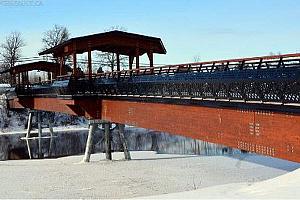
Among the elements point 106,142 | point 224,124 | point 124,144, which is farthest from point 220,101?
point 106,142

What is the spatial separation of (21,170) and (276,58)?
63.6 ft

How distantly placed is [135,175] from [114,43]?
9480 mm

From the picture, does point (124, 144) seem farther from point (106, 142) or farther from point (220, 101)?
point (220, 101)

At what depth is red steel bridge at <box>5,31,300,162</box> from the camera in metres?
13.4

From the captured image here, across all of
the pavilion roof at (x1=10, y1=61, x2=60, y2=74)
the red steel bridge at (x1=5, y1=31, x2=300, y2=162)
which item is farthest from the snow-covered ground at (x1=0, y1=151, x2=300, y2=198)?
the pavilion roof at (x1=10, y1=61, x2=60, y2=74)

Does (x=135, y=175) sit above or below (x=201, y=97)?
below

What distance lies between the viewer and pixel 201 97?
17672 mm

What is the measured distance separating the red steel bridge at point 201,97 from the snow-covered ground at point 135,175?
305cm

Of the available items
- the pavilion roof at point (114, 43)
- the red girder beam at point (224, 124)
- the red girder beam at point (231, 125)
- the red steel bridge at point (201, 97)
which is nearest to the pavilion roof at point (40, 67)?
the pavilion roof at point (114, 43)

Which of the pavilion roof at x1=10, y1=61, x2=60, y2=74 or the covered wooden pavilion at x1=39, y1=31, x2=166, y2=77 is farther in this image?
the pavilion roof at x1=10, y1=61, x2=60, y2=74

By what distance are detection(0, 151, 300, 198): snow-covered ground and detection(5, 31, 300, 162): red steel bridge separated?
305cm

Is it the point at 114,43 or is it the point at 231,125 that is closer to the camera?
the point at 231,125

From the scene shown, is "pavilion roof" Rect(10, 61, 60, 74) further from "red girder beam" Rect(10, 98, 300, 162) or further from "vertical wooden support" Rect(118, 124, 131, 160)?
"red girder beam" Rect(10, 98, 300, 162)

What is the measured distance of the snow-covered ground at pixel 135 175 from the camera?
20.8 m
